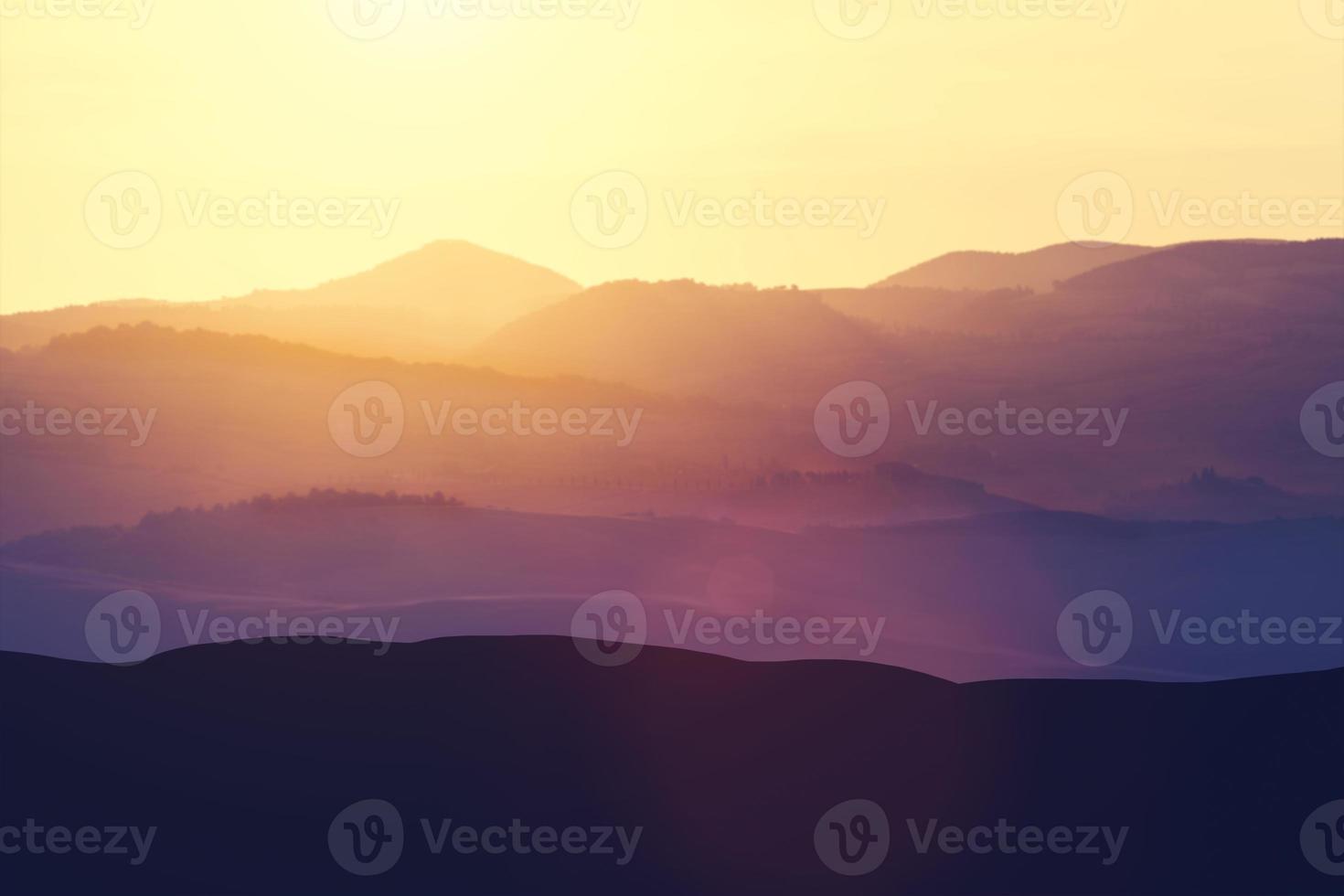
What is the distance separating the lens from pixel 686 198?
7.03 m

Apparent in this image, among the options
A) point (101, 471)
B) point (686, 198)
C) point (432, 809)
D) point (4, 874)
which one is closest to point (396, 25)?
point (686, 198)

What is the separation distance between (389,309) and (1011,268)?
3.33 meters

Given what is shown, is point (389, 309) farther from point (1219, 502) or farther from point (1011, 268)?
point (1219, 502)

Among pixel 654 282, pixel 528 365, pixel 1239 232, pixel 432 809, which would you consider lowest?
pixel 432 809

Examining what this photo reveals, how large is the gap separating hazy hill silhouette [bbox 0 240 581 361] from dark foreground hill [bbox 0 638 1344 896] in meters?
1.63

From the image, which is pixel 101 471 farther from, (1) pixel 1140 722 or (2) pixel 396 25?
(1) pixel 1140 722

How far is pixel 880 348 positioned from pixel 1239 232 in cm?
205

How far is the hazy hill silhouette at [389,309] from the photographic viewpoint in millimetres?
7039

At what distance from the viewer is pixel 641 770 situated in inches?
252

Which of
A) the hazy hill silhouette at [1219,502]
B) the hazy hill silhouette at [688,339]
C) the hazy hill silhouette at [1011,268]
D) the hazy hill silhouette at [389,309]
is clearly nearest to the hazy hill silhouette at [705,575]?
the hazy hill silhouette at [1219,502]

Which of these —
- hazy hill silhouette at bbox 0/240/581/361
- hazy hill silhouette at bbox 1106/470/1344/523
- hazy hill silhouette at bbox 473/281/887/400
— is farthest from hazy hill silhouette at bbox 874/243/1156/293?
hazy hill silhouette at bbox 0/240/581/361

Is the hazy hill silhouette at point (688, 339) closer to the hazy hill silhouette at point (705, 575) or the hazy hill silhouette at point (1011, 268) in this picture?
the hazy hill silhouette at point (1011, 268)

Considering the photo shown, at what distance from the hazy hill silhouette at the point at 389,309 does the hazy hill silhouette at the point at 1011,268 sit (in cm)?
190

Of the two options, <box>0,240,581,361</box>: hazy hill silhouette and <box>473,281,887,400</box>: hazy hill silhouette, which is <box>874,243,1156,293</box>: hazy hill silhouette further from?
<box>0,240,581,361</box>: hazy hill silhouette
